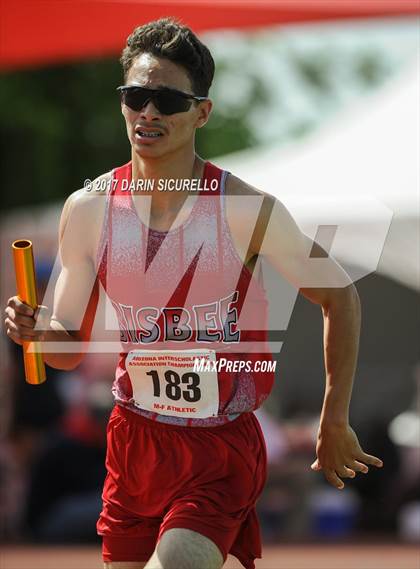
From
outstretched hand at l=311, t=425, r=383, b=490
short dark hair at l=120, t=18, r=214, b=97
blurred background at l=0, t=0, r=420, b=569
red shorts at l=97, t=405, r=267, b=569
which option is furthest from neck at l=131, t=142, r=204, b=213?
blurred background at l=0, t=0, r=420, b=569

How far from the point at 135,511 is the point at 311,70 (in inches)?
903

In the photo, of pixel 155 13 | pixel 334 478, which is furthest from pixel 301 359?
pixel 334 478

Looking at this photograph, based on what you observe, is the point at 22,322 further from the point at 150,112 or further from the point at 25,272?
the point at 150,112

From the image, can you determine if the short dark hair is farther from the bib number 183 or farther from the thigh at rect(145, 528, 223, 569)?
the thigh at rect(145, 528, 223, 569)

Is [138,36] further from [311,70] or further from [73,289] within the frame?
[311,70]

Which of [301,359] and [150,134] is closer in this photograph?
[150,134]

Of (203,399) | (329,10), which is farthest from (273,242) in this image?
(329,10)

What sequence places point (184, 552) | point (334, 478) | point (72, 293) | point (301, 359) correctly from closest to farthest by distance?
1. point (184, 552)
2. point (334, 478)
3. point (72, 293)
4. point (301, 359)

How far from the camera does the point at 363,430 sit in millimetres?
9398

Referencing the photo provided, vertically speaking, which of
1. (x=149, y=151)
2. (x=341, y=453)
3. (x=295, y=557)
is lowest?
(x=295, y=557)

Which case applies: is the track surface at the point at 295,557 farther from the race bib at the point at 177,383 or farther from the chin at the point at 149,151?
the chin at the point at 149,151

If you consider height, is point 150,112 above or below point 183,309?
above

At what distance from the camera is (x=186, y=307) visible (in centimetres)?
374

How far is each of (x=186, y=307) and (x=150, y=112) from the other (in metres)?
0.62
